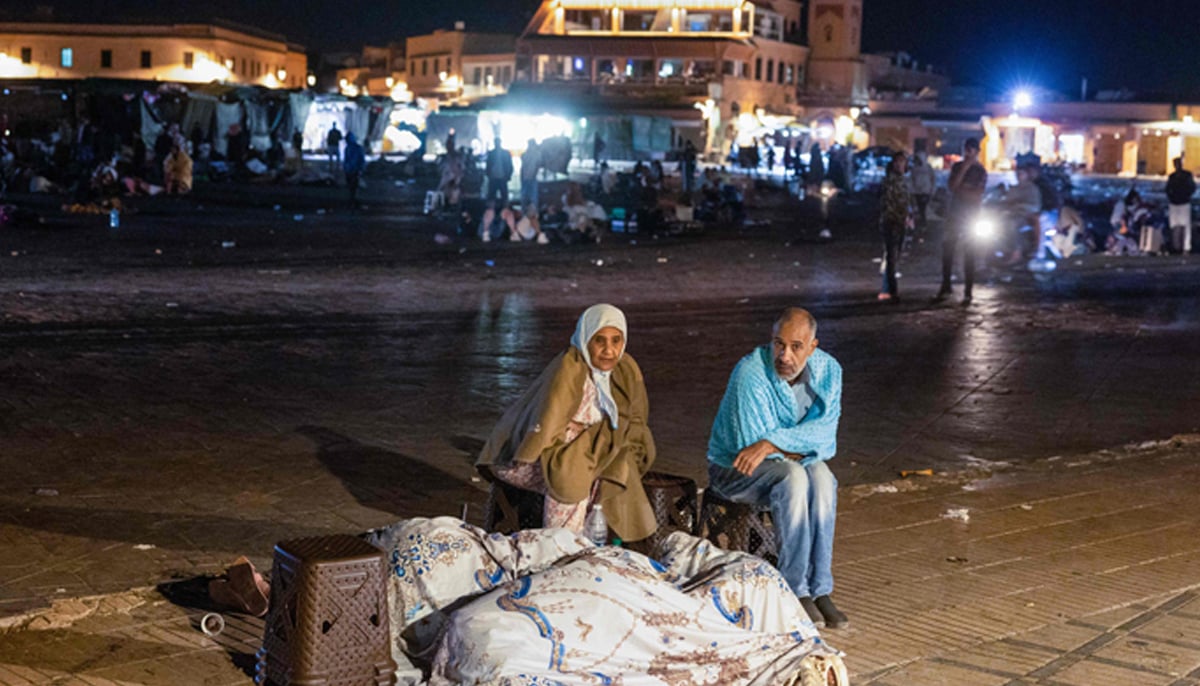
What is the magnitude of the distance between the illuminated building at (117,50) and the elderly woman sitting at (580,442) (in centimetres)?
6935

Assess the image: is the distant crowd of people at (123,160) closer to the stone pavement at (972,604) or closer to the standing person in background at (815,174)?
the standing person in background at (815,174)

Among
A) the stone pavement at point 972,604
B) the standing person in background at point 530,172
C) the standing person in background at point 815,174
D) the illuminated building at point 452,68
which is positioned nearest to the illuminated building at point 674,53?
the illuminated building at point 452,68

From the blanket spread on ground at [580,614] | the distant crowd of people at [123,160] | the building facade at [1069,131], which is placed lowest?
the blanket spread on ground at [580,614]

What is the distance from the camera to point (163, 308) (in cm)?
1309

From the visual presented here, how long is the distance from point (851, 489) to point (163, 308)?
7829mm

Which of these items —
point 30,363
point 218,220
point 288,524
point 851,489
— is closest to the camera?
point 288,524

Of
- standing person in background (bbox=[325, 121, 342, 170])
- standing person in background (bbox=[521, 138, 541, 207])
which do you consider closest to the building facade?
standing person in background (bbox=[325, 121, 342, 170])

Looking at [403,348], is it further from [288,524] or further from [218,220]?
[218,220]

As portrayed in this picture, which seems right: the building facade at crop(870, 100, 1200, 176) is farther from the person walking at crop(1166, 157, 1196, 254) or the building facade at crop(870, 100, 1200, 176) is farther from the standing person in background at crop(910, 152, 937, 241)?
the person walking at crop(1166, 157, 1196, 254)

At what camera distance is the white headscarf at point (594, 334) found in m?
5.22

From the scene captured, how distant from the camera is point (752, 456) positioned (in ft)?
17.1

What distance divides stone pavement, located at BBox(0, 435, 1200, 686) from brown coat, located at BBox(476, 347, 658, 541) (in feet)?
2.75

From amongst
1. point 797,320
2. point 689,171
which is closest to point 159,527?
point 797,320

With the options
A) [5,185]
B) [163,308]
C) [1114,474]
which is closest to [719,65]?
[5,185]
